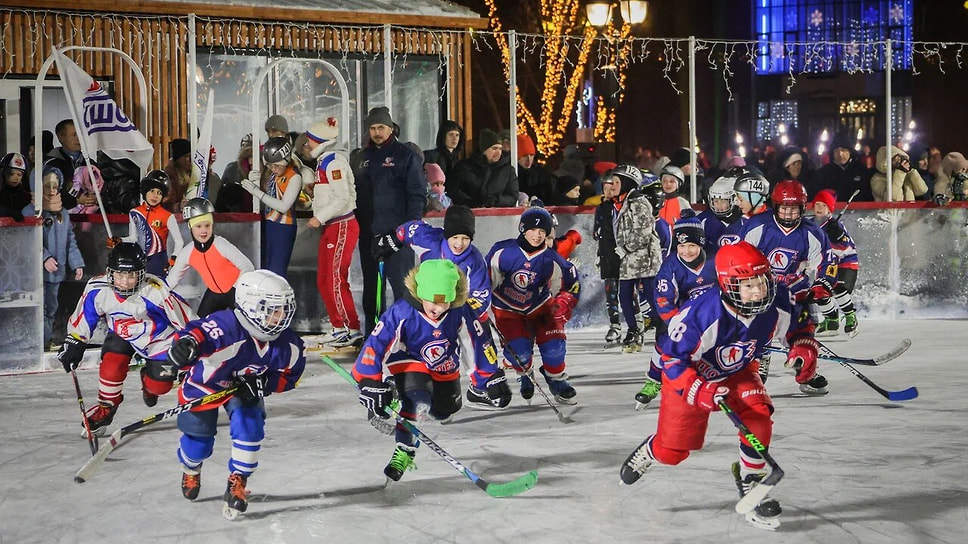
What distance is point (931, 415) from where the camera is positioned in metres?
7.98

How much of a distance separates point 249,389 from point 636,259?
589 cm

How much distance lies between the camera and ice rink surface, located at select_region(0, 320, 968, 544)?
17.9 feet

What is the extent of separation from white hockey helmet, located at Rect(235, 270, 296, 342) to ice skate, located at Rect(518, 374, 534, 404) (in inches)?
121

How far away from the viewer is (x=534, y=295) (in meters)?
8.53

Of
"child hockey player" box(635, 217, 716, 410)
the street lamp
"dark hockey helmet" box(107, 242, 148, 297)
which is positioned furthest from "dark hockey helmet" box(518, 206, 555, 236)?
the street lamp

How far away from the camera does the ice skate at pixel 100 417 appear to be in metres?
7.56

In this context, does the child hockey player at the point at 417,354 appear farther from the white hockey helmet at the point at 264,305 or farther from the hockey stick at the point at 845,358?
the hockey stick at the point at 845,358

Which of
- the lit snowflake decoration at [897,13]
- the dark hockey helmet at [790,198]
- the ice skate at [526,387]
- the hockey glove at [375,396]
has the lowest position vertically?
the ice skate at [526,387]

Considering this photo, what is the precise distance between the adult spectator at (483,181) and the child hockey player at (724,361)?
629 cm

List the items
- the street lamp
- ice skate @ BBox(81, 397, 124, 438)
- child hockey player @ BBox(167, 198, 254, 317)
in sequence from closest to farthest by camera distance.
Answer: ice skate @ BBox(81, 397, 124, 438)
child hockey player @ BBox(167, 198, 254, 317)
the street lamp

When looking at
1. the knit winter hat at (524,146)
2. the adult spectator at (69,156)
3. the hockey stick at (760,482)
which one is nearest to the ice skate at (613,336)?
the knit winter hat at (524,146)

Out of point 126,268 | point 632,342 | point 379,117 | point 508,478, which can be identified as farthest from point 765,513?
point 379,117

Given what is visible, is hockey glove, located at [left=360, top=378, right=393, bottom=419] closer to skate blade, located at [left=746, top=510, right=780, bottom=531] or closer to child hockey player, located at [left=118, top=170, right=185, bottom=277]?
skate blade, located at [left=746, top=510, right=780, bottom=531]

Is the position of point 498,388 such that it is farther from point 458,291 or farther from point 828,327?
point 828,327
